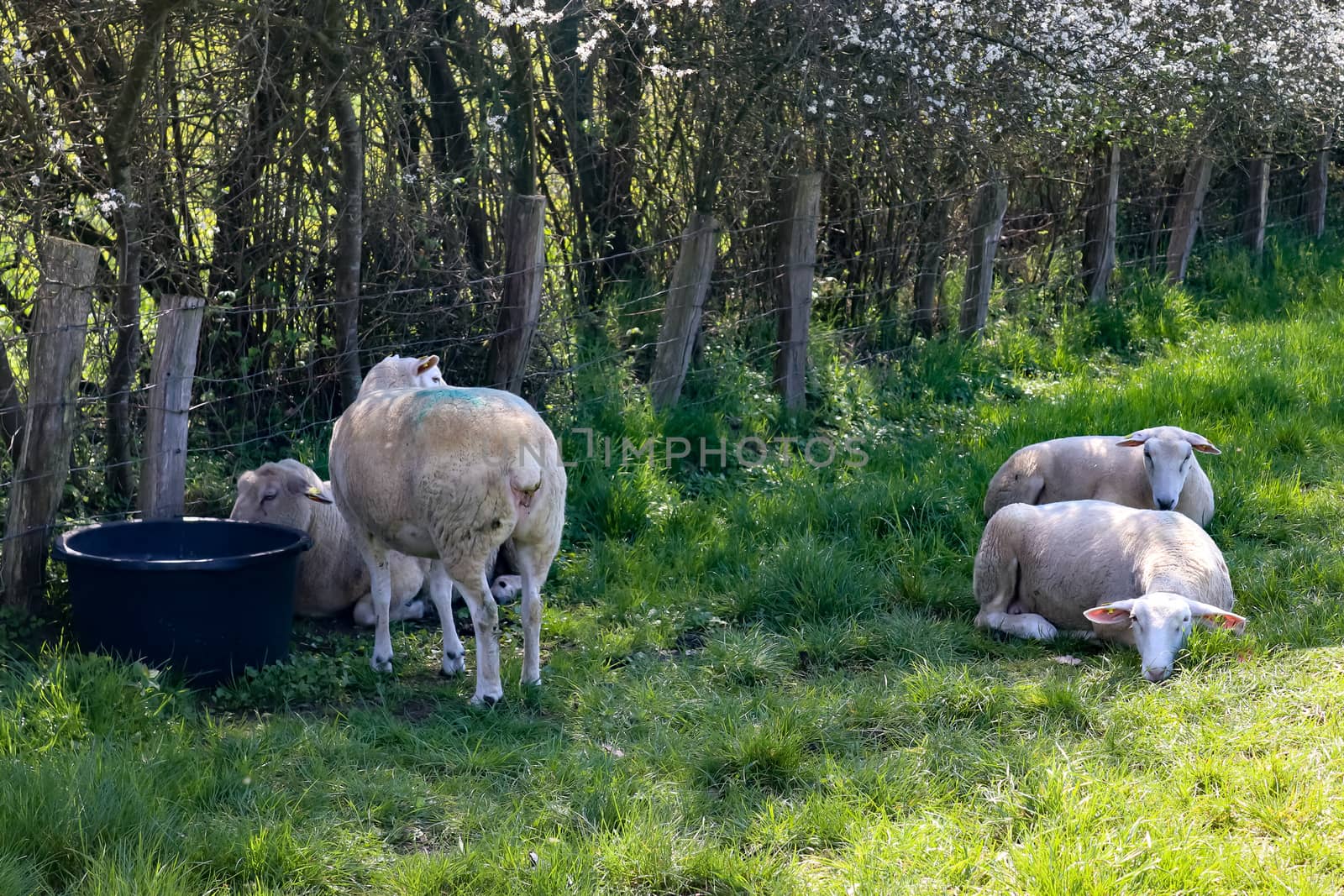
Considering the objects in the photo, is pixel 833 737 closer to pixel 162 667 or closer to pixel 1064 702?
pixel 1064 702

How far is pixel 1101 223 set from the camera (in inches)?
447

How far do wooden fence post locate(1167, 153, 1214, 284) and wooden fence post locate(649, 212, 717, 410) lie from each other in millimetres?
6313

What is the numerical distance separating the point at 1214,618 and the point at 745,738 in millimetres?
2053

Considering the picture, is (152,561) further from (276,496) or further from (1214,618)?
(1214,618)

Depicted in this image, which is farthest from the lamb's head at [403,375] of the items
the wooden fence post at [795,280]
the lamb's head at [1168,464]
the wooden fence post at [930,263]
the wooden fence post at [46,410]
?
the wooden fence post at [930,263]

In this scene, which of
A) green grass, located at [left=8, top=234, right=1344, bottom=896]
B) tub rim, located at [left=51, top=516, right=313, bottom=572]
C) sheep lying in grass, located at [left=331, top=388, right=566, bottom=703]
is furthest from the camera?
sheep lying in grass, located at [left=331, top=388, right=566, bottom=703]

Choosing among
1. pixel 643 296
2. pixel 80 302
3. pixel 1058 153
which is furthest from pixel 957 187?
pixel 80 302

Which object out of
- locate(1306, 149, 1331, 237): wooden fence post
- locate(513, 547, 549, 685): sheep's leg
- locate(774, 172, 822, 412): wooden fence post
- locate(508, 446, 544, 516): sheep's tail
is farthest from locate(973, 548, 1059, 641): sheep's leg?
locate(1306, 149, 1331, 237): wooden fence post

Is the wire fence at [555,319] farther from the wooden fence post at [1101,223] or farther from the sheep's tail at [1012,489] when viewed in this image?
the sheep's tail at [1012,489]

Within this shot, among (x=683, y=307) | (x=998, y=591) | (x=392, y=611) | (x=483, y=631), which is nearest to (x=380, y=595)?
(x=392, y=611)

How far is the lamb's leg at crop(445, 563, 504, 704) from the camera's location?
473 centimetres

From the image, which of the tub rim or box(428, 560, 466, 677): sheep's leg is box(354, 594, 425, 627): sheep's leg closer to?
box(428, 560, 466, 677): sheep's leg

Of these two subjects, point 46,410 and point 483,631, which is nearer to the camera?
point 483,631

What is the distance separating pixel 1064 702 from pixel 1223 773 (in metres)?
0.71
